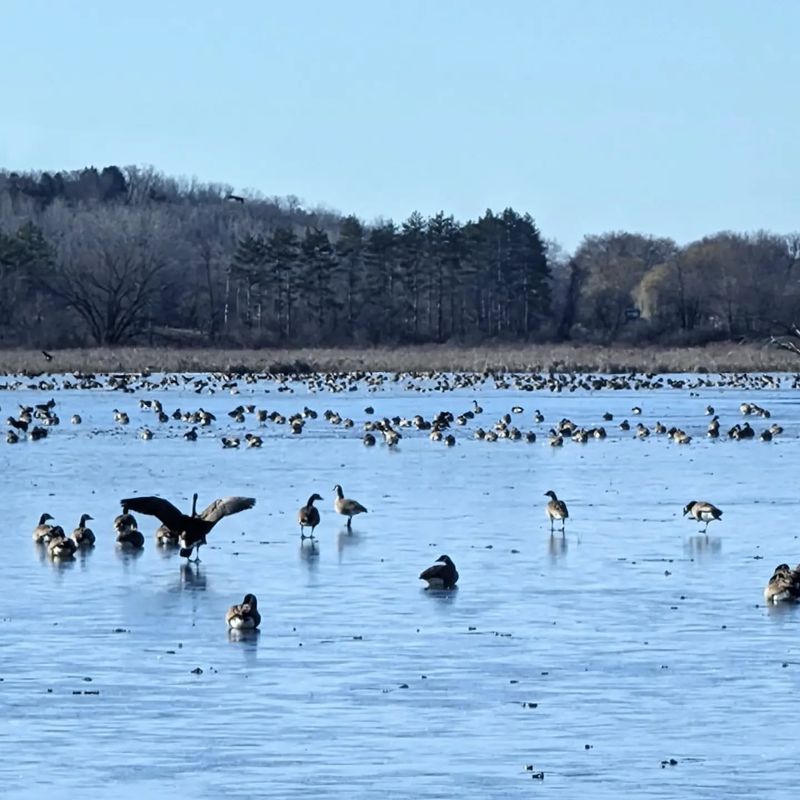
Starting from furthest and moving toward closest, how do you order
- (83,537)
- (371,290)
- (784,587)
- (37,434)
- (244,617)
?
1. (371,290)
2. (37,434)
3. (83,537)
4. (784,587)
5. (244,617)

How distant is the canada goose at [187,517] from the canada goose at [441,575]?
87.6 inches

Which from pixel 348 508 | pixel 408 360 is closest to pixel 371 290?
pixel 408 360

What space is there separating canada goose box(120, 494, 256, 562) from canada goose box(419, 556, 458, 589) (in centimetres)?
222

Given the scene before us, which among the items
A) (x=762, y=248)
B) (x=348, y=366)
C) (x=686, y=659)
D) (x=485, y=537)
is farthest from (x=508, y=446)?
(x=762, y=248)

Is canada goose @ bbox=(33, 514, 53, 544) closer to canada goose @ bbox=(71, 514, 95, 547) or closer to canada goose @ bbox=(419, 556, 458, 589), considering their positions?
canada goose @ bbox=(71, 514, 95, 547)

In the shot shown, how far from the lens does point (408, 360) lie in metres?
73.9

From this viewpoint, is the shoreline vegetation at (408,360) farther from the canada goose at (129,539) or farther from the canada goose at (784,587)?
the canada goose at (784,587)

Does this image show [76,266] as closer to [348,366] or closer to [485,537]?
[348,366]

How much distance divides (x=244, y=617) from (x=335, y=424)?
2599cm

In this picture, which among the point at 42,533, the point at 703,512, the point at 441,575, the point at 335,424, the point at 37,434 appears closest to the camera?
the point at 441,575

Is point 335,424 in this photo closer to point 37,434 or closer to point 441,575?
point 37,434

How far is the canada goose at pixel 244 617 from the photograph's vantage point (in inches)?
532

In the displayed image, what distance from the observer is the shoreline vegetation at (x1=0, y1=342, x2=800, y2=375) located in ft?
221

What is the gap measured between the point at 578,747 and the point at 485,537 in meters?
9.45
